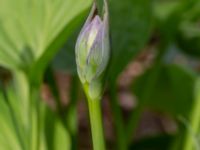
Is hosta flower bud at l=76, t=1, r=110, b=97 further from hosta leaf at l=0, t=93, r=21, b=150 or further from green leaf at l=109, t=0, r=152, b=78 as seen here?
green leaf at l=109, t=0, r=152, b=78

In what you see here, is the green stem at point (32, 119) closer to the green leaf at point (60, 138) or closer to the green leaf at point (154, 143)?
the green leaf at point (60, 138)

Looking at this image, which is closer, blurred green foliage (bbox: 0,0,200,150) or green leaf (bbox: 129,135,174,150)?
blurred green foliage (bbox: 0,0,200,150)

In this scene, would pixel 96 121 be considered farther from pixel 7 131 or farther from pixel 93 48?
pixel 7 131

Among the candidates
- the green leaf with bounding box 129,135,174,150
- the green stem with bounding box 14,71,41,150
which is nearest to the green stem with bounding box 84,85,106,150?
the green stem with bounding box 14,71,41,150

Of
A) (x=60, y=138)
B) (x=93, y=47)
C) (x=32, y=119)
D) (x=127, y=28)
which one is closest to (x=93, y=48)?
(x=93, y=47)

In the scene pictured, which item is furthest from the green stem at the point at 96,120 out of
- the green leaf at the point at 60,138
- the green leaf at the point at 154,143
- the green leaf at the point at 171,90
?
the green leaf at the point at 154,143

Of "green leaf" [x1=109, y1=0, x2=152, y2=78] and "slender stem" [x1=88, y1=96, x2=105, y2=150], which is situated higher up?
"slender stem" [x1=88, y1=96, x2=105, y2=150]

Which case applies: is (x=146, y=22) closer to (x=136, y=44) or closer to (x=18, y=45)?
(x=136, y=44)
